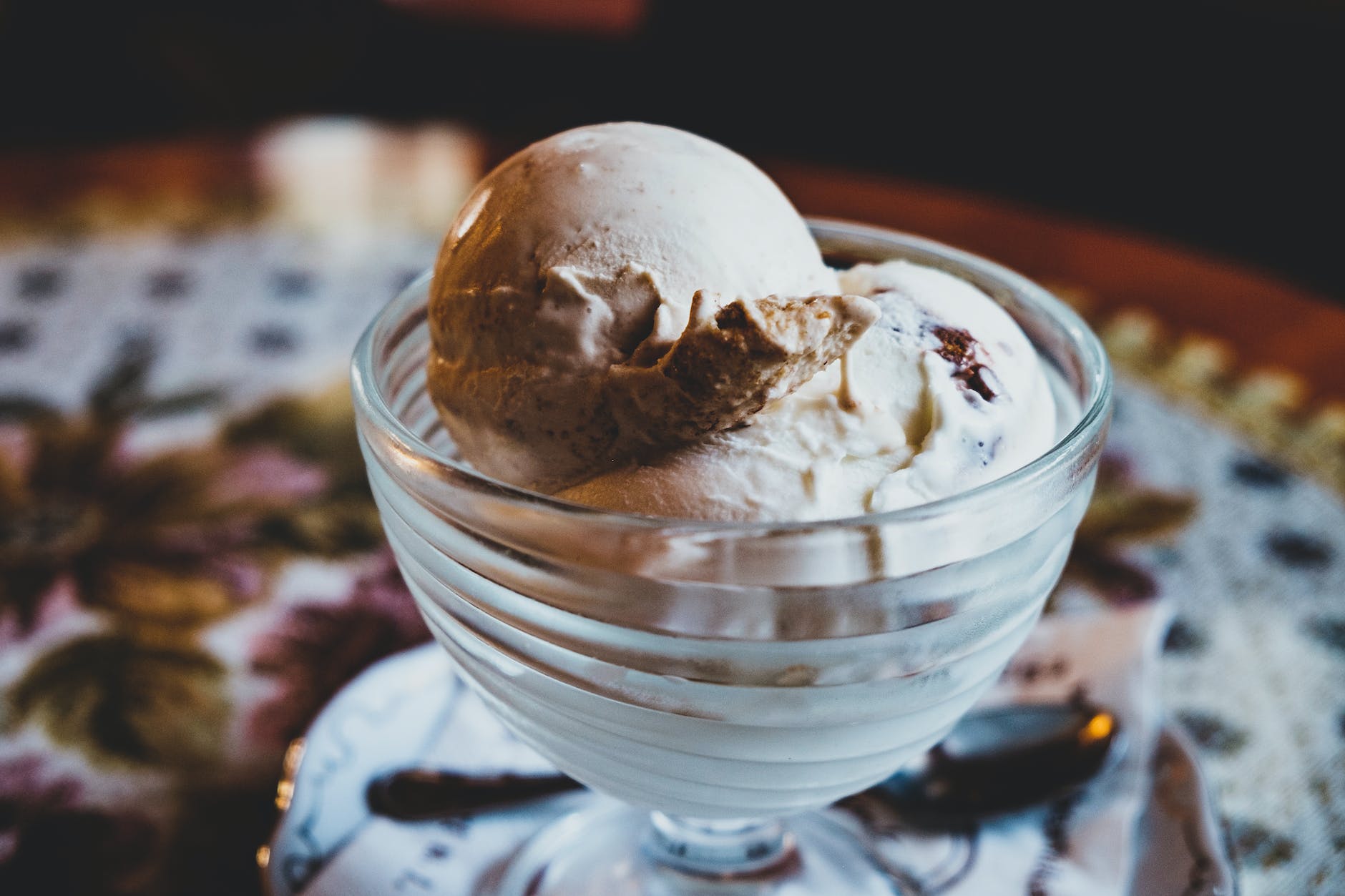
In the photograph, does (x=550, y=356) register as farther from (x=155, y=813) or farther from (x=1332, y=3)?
(x=1332, y=3)

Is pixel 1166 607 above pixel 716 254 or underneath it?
underneath

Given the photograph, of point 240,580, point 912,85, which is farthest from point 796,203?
point 912,85

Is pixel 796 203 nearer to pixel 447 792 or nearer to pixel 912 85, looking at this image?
→ pixel 447 792

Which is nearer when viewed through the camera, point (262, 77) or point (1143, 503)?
point (1143, 503)

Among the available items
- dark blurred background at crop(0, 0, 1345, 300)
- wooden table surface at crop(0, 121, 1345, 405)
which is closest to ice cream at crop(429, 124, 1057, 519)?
wooden table surface at crop(0, 121, 1345, 405)

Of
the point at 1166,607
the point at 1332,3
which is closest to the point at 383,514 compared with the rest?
the point at 1166,607

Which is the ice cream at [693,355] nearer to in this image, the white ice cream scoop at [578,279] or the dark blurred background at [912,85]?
the white ice cream scoop at [578,279]

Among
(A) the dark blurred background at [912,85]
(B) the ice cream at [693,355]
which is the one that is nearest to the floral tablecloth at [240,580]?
(B) the ice cream at [693,355]
